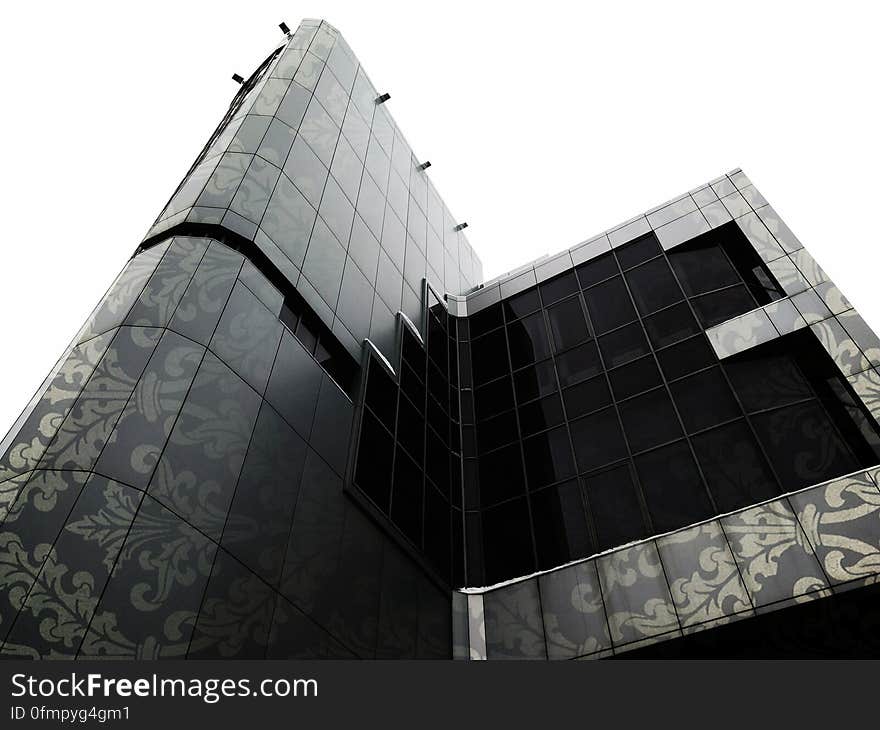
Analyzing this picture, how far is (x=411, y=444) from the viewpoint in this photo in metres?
18.5

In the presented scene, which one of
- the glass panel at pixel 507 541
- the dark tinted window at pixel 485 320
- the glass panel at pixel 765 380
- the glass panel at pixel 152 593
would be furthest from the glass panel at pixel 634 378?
the glass panel at pixel 152 593

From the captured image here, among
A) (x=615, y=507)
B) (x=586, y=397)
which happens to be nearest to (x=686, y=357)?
(x=586, y=397)

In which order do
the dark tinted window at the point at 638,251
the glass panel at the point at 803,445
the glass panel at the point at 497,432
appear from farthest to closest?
the dark tinted window at the point at 638,251 → the glass panel at the point at 497,432 → the glass panel at the point at 803,445

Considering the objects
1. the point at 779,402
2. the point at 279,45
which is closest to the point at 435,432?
the point at 779,402

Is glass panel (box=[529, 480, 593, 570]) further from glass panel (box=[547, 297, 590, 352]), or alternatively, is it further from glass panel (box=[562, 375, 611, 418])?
glass panel (box=[547, 297, 590, 352])

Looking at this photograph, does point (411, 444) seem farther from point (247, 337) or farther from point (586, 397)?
point (247, 337)

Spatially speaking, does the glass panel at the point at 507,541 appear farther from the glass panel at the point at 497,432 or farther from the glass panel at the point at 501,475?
the glass panel at the point at 497,432

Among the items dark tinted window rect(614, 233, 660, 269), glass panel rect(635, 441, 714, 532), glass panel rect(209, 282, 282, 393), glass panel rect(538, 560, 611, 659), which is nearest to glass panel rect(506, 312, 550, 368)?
dark tinted window rect(614, 233, 660, 269)

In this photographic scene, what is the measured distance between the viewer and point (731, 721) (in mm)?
7785

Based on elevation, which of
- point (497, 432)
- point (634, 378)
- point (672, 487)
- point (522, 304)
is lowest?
point (672, 487)

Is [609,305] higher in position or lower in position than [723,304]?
higher

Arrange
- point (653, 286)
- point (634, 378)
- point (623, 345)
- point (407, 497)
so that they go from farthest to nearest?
point (653, 286) < point (623, 345) < point (634, 378) < point (407, 497)

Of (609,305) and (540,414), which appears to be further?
(609,305)

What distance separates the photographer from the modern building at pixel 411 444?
10.2 meters
